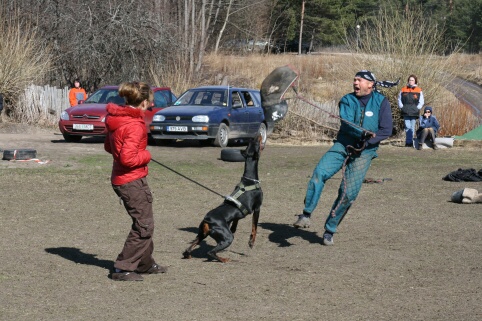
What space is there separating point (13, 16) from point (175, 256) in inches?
1084

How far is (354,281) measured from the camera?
290 inches

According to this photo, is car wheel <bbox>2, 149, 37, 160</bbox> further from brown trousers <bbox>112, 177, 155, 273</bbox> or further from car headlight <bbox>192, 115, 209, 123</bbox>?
brown trousers <bbox>112, 177, 155, 273</bbox>

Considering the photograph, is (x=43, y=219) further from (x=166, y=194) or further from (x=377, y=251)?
(x=377, y=251)

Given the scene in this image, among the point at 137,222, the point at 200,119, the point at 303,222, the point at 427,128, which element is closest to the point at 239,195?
the point at 303,222

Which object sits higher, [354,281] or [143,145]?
[143,145]

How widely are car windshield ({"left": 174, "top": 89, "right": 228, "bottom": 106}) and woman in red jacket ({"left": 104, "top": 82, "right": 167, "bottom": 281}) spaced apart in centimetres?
1507

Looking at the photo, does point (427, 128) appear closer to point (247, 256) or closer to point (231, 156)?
point (231, 156)

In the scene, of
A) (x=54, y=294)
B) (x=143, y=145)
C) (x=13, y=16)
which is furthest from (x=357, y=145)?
(x=13, y=16)

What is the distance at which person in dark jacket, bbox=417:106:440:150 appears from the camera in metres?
22.1

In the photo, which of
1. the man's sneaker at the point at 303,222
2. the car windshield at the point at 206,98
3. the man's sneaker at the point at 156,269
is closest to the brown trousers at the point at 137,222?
the man's sneaker at the point at 156,269

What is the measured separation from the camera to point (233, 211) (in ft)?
26.5

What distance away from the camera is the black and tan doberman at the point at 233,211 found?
7.86 m

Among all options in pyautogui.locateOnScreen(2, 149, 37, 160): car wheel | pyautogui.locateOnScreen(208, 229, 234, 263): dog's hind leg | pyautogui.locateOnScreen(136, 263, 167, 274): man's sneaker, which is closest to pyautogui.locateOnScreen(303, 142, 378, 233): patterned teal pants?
pyautogui.locateOnScreen(208, 229, 234, 263): dog's hind leg

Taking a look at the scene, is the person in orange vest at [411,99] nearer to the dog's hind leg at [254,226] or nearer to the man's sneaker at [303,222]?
the man's sneaker at [303,222]
